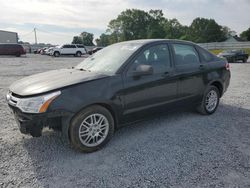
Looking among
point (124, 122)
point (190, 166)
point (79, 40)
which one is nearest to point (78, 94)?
point (124, 122)

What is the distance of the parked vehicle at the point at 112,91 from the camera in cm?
304

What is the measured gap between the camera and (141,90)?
373 cm

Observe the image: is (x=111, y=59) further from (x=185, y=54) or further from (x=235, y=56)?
(x=235, y=56)

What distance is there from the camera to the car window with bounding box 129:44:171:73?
3818 mm

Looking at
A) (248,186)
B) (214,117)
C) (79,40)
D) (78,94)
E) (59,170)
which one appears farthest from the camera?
(79,40)

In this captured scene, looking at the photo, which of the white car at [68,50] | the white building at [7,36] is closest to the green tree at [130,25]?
the white building at [7,36]

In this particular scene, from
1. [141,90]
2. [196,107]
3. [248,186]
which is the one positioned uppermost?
[141,90]

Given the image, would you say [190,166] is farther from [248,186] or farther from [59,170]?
[59,170]

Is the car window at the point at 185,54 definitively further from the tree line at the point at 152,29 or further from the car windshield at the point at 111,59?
the tree line at the point at 152,29

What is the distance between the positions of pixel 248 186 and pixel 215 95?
2.76m

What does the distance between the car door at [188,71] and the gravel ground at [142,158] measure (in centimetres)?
61

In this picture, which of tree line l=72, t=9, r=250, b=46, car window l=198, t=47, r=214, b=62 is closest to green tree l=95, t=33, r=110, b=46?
tree line l=72, t=9, r=250, b=46

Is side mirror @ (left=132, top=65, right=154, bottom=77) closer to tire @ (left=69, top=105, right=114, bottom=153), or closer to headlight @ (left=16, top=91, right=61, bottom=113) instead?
tire @ (left=69, top=105, right=114, bottom=153)

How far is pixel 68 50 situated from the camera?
109 ft
